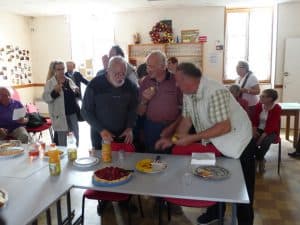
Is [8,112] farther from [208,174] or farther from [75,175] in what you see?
[208,174]

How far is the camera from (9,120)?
152 inches

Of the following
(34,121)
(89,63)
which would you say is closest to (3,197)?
(34,121)

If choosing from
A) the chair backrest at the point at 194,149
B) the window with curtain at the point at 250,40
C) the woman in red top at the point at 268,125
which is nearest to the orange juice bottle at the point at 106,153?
the chair backrest at the point at 194,149

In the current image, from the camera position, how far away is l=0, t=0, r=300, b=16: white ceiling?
5730 mm

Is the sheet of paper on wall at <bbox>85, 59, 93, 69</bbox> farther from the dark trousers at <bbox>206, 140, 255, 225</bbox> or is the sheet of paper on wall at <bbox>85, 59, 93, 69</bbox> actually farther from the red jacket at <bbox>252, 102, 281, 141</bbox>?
the dark trousers at <bbox>206, 140, 255, 225</bbox>

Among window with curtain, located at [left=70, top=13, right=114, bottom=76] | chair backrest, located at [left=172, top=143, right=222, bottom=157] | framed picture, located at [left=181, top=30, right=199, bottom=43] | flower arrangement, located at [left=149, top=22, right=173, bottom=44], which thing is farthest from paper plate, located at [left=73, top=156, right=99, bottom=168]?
window with curtain, located at [left=70, top=13, right=114, bottom=76]

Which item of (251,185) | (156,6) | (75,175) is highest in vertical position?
(156,6)

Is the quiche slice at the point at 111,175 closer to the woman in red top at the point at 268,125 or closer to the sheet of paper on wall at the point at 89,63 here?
the woman in red top at the point at 268,125

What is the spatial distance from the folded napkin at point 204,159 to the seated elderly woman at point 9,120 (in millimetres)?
2566

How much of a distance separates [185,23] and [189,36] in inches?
11.8

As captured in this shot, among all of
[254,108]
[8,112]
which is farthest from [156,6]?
[8,112]

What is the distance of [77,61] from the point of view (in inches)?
292

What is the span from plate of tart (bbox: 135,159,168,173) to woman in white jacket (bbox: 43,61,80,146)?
1982 millimetres

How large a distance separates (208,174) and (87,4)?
5242 mm
